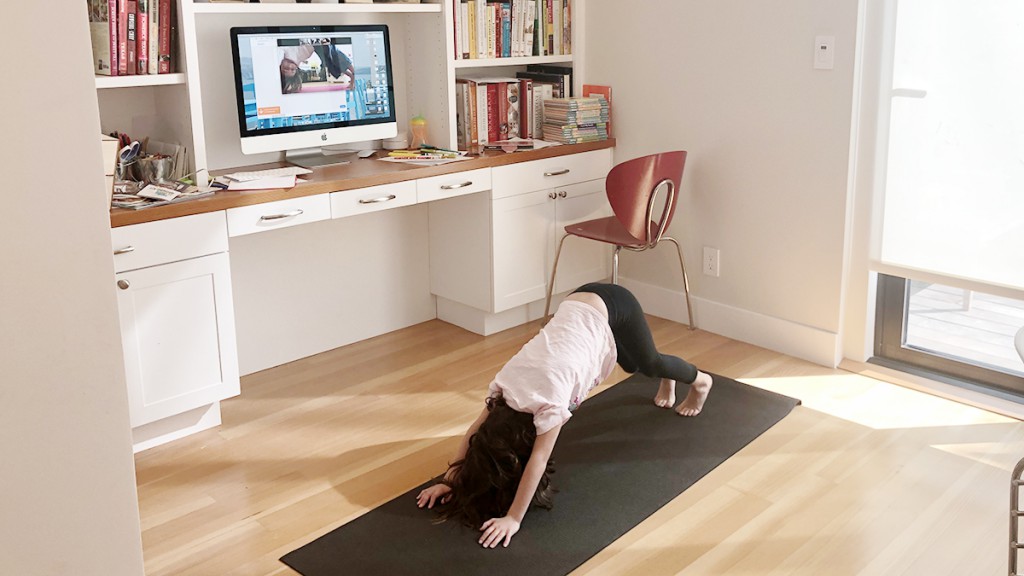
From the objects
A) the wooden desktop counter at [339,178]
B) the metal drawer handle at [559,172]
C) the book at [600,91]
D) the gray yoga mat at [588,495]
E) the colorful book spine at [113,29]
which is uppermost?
the colorful book spine at [113,29]

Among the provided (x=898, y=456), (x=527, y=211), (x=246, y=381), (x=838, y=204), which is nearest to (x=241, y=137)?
(x=246, y=381)

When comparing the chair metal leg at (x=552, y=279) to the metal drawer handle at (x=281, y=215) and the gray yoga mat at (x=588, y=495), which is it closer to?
the gray yoga mat at (x=588, y=495)

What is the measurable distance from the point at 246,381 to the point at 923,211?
8.53 feet

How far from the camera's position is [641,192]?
149 inches

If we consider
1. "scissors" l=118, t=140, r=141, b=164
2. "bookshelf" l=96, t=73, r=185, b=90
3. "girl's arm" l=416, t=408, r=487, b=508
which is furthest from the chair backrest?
"scissors" l=118, t=140, r=141, b=164

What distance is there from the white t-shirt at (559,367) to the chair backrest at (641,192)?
39.8 inches

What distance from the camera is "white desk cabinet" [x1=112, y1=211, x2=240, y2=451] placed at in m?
2.91

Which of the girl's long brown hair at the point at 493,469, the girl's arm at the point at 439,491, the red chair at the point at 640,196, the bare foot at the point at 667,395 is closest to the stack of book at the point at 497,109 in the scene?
the red chair at the point at 640,196

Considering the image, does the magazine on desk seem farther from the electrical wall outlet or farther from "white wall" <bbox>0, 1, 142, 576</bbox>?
the electrical wall outlet

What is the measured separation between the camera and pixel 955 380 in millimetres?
3523

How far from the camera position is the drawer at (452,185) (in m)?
3.65

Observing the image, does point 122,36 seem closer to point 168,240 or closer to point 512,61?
point 168,240

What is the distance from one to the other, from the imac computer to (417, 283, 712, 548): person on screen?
1310 millimetres

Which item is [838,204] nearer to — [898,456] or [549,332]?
[898,456]
